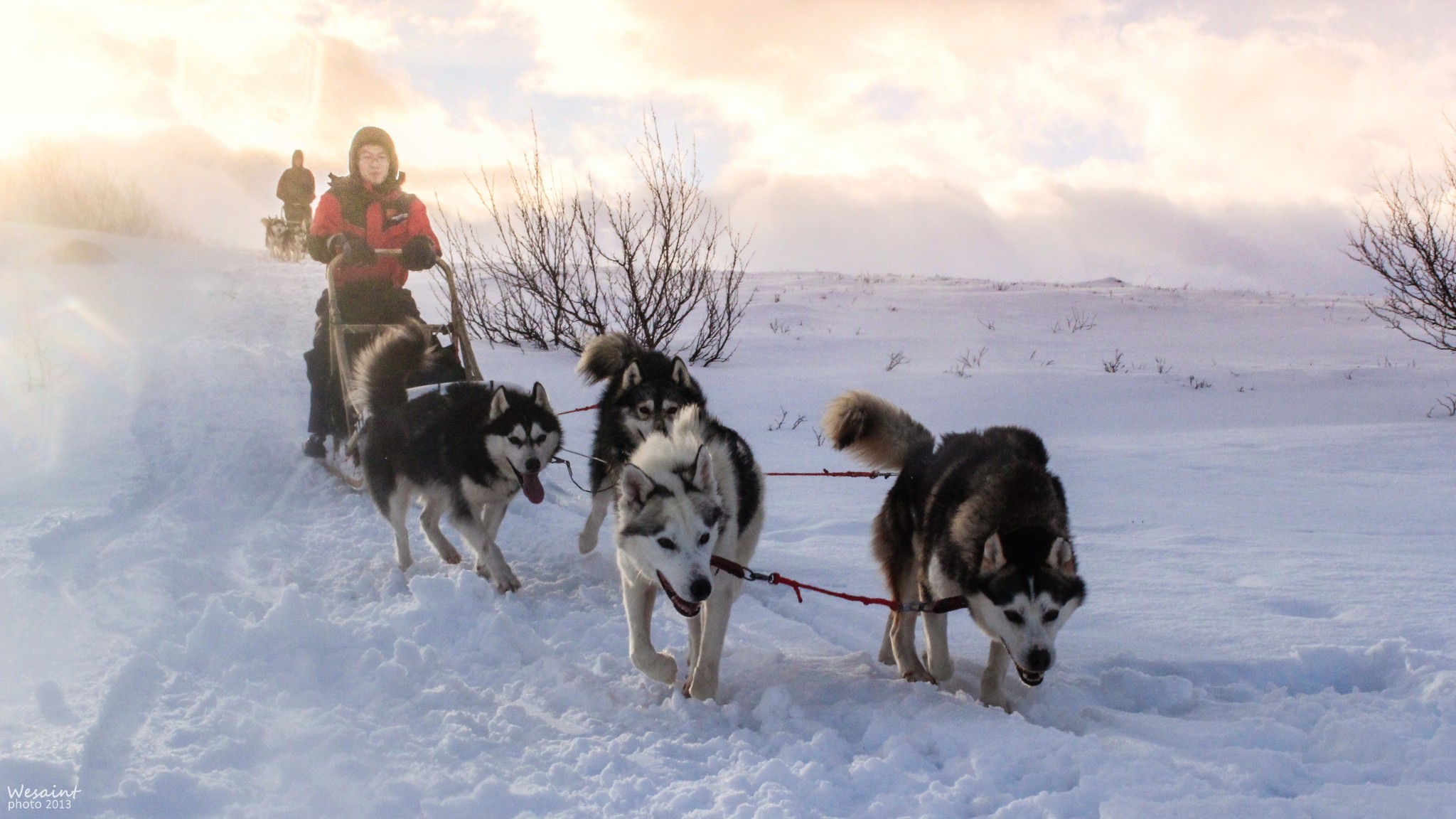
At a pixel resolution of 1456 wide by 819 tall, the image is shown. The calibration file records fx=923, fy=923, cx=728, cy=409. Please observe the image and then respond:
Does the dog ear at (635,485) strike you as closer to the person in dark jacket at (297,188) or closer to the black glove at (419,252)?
the black glove at (419,252)

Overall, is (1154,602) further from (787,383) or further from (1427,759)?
(787,383)

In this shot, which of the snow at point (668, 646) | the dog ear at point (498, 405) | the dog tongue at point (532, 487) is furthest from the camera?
the dog ear at point (498, 405)

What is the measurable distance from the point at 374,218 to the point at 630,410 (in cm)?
251

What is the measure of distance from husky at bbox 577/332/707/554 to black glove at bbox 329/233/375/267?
1719 millimetres

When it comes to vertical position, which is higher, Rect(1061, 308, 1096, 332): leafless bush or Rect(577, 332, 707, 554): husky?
Rect(1061, 308, 1096, 332): leafless bush

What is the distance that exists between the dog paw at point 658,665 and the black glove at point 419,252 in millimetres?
3248

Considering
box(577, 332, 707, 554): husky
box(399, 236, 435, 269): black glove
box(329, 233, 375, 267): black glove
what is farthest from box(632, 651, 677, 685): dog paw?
box(329, 233, 375, 267): black glove

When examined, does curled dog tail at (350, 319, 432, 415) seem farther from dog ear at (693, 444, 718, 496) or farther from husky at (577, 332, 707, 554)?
dog ear at (693, 444, 718, 496)

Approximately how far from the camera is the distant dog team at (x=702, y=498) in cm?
306

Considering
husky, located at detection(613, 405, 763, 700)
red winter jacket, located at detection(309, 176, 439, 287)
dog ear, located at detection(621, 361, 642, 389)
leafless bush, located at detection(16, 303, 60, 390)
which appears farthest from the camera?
leafless bush, located at detection(16, 303, 60, 390)

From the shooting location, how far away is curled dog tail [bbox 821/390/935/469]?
396 centimetres

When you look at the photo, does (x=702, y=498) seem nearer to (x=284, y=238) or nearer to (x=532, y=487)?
(x=532, y=487)

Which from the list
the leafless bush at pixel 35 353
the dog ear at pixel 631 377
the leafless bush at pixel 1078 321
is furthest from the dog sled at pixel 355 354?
the leafless bush at pixel 1078 321

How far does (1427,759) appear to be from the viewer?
2.65 m
